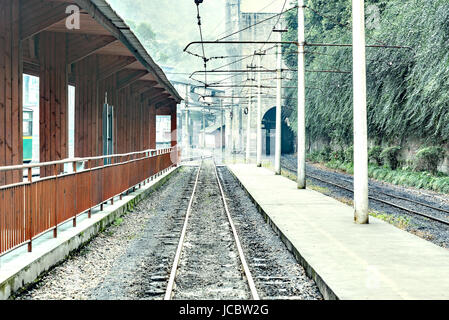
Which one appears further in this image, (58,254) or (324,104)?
(324,104)

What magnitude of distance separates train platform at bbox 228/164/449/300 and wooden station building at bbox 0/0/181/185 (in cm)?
499

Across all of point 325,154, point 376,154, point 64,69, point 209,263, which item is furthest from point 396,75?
point 325,154

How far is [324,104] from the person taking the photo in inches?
1526

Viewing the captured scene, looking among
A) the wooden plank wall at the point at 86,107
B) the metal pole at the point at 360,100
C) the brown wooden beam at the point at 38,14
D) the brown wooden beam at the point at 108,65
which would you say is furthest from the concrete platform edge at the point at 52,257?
the metal pole at the point at 360,100

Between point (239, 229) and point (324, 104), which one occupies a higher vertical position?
point (324, 104)

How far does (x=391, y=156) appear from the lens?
2784 centimetres

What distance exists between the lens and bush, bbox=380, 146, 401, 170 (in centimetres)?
2761

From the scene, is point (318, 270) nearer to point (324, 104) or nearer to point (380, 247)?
point (380, 247)

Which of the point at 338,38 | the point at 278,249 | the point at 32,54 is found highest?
the point at 338,38

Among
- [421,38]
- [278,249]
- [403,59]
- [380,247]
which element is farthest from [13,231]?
[403,59]

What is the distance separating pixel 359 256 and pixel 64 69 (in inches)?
326

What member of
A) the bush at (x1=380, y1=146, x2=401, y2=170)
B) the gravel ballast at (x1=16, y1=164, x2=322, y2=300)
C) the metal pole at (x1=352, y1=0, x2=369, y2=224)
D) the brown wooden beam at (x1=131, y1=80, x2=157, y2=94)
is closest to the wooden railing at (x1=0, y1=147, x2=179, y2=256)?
the gravel ballast at (x1=16, y1=164, x2=322, y2=300)

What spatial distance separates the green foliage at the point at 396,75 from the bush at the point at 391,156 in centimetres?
75

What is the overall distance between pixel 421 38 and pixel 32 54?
48.4 feet
